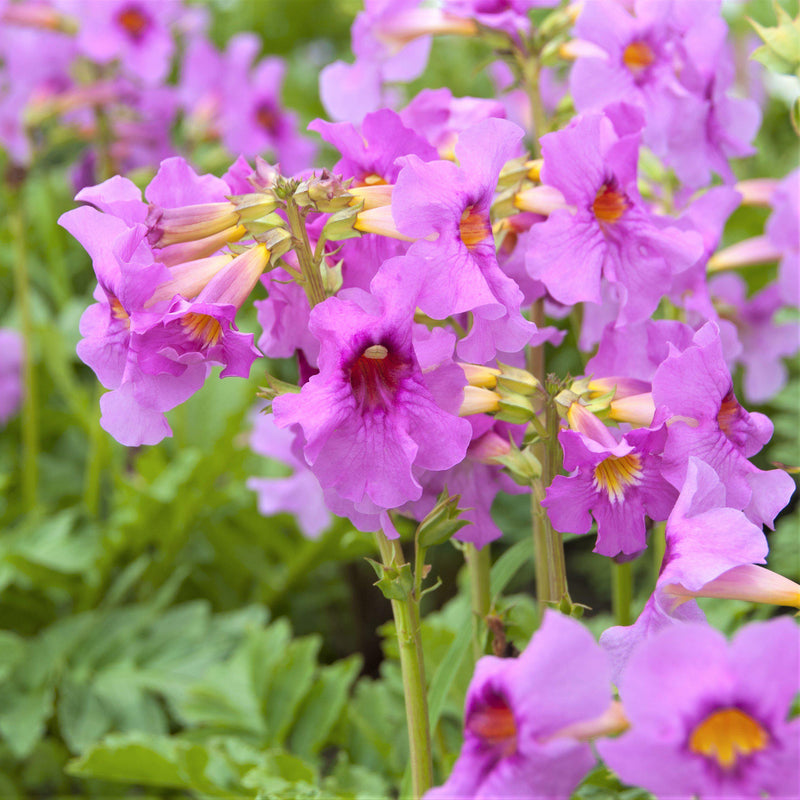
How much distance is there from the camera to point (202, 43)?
2090 mm

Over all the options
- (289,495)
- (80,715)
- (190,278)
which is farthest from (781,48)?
(80,715)

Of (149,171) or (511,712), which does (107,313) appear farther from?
(149,171)

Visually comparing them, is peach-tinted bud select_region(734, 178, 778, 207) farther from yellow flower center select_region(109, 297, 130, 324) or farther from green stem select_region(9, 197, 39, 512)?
green stem select_region(9, 197, 39, 512)

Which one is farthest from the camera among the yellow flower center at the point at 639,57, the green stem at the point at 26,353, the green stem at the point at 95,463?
the green stem at the point at 26,353

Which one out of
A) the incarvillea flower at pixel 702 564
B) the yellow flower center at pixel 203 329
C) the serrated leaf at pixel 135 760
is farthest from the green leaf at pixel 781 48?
the serrated leaf at pixel 135 760

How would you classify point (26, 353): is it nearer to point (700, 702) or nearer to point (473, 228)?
point (473, 228)

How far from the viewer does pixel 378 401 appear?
2.13ft

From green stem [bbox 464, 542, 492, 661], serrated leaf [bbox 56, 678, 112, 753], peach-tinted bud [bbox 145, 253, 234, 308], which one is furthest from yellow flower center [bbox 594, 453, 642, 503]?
serrated leaf [bbox 56, 678, 112, 753]

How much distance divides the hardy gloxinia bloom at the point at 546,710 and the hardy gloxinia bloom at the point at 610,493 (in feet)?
0.57

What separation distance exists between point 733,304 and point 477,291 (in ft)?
2.76

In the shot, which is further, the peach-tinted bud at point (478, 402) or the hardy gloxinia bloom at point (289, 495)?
the hardy gloxinia bloom at point (289, 495)

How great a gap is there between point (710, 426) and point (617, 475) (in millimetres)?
77

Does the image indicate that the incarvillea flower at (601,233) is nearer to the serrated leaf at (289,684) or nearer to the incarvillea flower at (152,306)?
the incarvillea flower at (152,306)

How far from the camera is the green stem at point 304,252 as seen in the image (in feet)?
2.18
